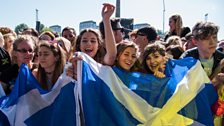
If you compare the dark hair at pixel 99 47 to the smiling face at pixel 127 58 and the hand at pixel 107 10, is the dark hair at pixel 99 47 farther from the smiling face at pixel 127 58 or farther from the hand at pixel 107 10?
the hand at pixel 107 10

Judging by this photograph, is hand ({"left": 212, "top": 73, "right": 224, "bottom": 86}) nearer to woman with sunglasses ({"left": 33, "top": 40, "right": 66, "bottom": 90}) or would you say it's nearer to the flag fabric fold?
the flag fabric fold

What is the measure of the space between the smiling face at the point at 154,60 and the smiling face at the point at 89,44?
589mm

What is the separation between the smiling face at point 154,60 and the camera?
146 inches

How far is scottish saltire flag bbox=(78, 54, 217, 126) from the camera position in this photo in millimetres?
3285

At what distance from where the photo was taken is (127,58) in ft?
12.1

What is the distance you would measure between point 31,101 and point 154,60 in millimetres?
1350

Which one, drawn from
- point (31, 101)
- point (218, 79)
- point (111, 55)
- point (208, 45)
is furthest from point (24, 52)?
point (218, 79)

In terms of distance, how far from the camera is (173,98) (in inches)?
139

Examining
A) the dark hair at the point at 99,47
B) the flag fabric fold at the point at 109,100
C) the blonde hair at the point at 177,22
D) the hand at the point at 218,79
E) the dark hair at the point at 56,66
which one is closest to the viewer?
the flag fabric fold at the point at 109,100

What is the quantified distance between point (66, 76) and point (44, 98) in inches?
12.9

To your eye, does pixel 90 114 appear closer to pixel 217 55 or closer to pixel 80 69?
pixel 80 69

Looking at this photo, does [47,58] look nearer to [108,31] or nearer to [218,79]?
[108,31]

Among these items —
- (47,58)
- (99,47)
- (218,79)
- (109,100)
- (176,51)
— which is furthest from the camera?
(176,51)

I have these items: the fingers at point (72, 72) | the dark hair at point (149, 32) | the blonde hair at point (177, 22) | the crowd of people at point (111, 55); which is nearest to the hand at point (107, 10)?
the crowd of people at point (111, 55)
